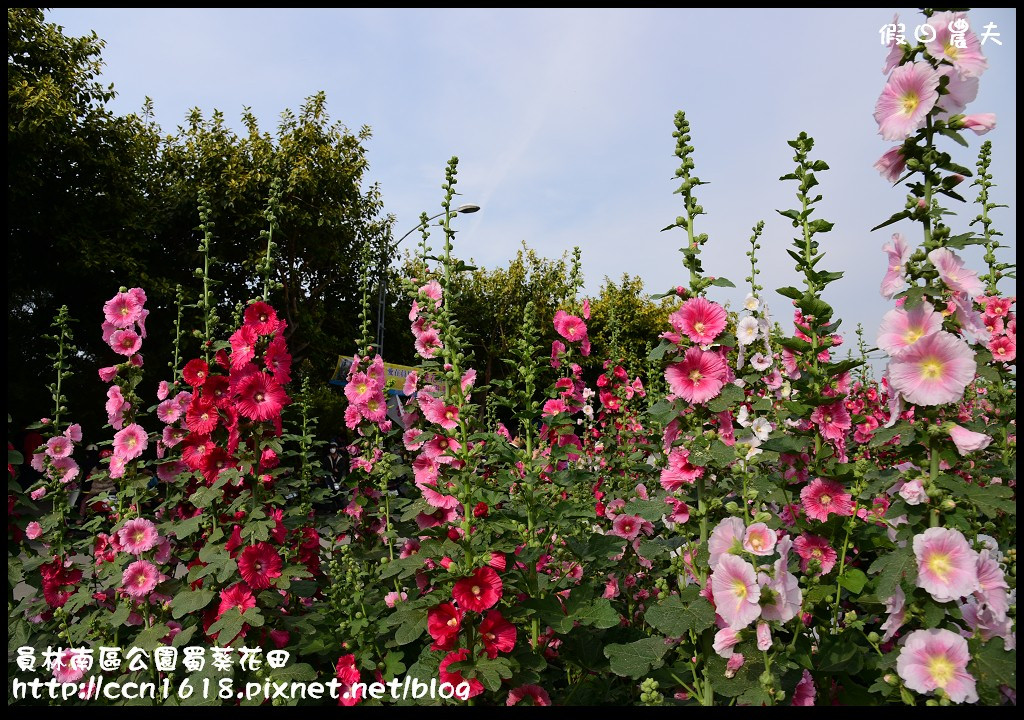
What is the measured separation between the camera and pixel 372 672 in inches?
110

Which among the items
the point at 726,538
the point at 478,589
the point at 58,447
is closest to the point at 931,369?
the point at 726,538

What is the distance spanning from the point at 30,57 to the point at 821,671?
17.2 meters

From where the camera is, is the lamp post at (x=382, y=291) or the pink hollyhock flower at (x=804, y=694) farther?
the lamp post at (x=382, y=291)

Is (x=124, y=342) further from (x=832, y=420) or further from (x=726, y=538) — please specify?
(x=832, y=420)

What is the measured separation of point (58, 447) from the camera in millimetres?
3723

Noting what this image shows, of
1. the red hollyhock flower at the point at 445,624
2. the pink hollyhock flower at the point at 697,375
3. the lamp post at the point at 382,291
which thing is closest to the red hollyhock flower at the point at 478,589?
the red hollyhock flower at the point at 445,624

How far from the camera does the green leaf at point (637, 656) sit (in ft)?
7.37

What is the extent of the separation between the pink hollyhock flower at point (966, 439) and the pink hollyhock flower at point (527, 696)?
171 cm

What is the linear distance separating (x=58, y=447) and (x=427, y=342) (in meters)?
2.46

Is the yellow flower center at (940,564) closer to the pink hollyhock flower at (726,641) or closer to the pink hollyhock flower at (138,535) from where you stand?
the pink hollyhock flower at (726,641)

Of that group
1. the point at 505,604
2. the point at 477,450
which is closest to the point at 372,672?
the point at 505,604

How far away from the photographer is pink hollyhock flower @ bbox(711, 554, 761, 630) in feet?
6.02

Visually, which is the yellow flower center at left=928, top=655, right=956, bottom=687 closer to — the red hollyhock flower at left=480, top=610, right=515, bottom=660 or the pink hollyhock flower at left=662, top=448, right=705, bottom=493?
the pink hollyhock flower at left=662, top=448, right=705, bottom=493
